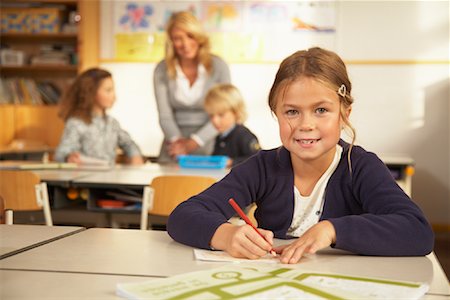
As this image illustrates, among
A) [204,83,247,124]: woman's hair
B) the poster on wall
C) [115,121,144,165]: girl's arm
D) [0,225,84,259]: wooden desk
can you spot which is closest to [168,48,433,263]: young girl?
[0,225,84,259]: wooden desk

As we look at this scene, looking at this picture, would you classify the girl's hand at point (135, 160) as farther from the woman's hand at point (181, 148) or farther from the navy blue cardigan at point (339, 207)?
the navy blue cardigan at point (339, 207)

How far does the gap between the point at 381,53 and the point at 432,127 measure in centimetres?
78

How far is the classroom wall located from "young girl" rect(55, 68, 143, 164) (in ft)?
6.56

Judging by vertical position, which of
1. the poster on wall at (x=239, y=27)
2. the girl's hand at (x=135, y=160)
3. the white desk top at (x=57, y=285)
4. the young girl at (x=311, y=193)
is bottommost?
the girl's hand at (x=135, y=160)

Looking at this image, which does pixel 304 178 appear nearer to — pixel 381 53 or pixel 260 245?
pixel 260 245

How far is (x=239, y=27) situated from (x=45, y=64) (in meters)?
1.86

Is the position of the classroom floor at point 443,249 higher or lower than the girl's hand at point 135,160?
lower

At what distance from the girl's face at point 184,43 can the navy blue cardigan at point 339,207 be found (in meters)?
2.11

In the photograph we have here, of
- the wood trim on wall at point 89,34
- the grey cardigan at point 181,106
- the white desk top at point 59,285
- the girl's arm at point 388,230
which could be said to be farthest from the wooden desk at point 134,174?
the wood trim on wall at point 89,34

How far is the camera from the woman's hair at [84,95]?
3600 millimetres

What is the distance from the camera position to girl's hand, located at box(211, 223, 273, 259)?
1.12 m

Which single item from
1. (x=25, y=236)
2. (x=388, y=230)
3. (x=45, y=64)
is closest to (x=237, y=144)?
(x=25, y=236)

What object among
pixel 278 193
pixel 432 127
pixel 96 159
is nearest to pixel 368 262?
pixel 278 193

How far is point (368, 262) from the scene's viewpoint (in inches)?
44.0
